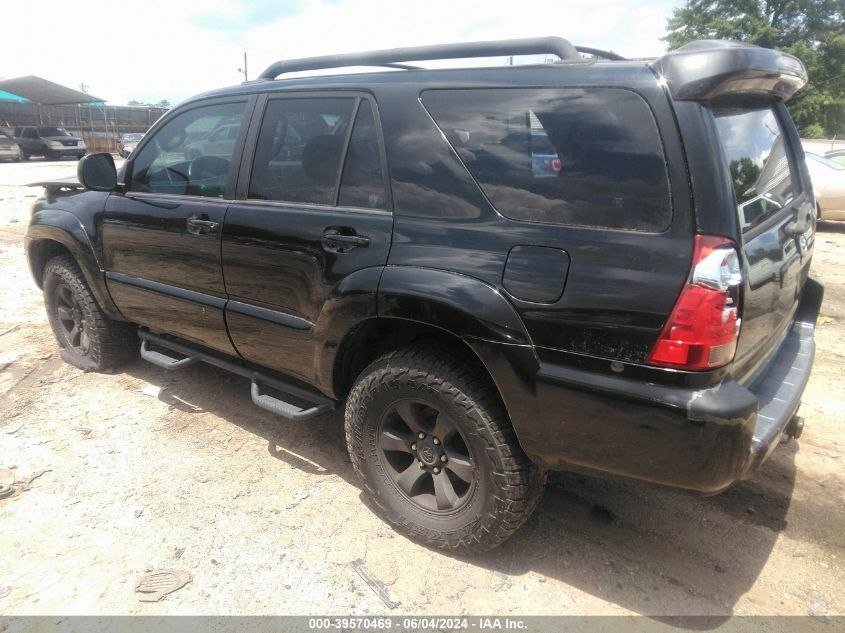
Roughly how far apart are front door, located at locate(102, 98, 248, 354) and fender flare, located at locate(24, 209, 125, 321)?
0.36 feet

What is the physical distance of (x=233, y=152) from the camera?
3.02m

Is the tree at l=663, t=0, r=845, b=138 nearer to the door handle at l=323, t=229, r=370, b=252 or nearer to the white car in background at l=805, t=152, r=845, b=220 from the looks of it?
the white car in background at l=805, t=152, r=845, b=220

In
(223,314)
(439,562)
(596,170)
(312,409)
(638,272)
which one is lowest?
(439,562)

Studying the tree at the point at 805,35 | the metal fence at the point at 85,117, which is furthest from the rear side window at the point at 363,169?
the tree at the point at 805,35

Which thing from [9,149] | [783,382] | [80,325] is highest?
[783,382]

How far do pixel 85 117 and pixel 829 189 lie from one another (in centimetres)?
3478

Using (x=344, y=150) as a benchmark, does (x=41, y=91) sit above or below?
below

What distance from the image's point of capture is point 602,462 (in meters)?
2.00

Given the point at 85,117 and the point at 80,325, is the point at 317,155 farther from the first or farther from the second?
the point at 85,117

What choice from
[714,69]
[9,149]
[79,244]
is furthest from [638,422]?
[9,149]

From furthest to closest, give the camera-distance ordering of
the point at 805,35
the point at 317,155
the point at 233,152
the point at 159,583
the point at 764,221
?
the point at 805,35 → the point at 233,152 → the point at 317,155 → the point at 159,583 → the point at 764,221

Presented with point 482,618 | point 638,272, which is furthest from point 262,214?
point 482,618

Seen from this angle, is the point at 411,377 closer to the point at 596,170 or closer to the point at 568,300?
the point at 568,300

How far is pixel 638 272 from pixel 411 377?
0.96 meters
